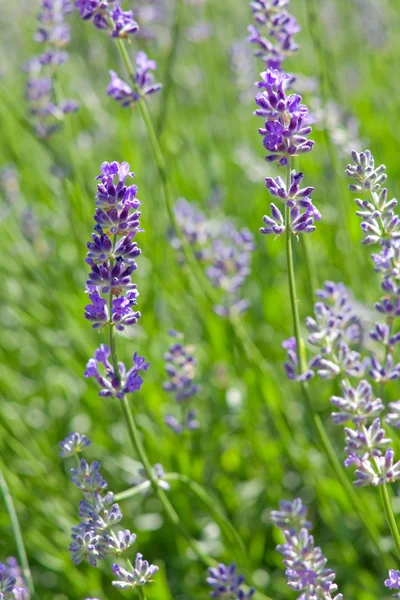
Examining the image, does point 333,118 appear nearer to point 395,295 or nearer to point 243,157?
point 243,157

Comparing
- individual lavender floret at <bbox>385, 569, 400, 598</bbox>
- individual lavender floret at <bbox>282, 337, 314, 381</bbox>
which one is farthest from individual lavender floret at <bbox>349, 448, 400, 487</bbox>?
individual lavender floret at <bbox>282, 337, 314, 381</bbox>

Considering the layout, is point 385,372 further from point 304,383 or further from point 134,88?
point 134,88

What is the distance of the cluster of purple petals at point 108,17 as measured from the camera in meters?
1.61

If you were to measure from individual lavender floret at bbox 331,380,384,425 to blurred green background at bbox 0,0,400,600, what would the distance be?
0.85 metres

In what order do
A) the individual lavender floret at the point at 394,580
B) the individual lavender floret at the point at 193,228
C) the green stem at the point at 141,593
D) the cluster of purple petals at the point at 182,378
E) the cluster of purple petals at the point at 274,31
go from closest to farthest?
1. the individual lavender floret at the point at 394,580
2. the green stem at the point at 141,593
3. the cluster of purple petals at the point at 274,31
4. the cluster of purple petals at the point at 182,378
5. the individual lavender floret at the point at 193,228

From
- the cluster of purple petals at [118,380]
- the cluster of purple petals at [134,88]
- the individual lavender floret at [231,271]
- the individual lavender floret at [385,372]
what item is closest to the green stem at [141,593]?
the cluster of purple petals at [118,380]

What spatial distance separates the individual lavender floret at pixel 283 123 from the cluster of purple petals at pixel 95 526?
0.70 m

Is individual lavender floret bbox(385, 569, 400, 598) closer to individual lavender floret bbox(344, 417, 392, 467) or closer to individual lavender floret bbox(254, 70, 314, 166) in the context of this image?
individual lavender floret bbox(344, 417, 392, 467)

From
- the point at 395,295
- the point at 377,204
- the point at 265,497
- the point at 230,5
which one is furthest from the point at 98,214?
the point at 230,5

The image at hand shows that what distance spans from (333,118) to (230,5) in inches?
131

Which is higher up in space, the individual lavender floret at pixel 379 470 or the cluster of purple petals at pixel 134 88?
the cluster of purple petals at pixel 134 88

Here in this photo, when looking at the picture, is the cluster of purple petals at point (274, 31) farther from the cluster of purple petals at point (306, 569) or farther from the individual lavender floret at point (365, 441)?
the cluster of purple petals at point (306, 569)

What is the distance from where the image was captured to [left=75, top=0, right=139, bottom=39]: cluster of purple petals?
1.61 m

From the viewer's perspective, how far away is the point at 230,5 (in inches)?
219
